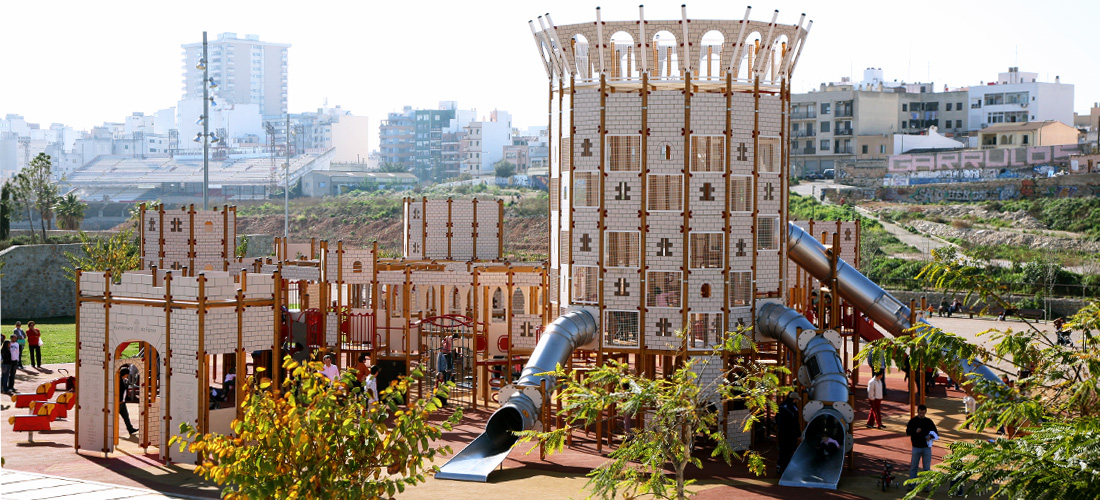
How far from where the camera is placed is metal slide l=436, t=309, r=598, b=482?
2297cm

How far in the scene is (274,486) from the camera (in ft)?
45.6

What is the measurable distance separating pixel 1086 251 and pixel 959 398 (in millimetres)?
45909

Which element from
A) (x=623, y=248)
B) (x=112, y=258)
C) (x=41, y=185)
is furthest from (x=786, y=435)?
(x=41, y=185)

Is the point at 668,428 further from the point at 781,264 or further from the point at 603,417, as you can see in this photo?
the point at 781,264

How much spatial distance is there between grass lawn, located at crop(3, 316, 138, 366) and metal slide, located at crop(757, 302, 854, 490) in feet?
87.8

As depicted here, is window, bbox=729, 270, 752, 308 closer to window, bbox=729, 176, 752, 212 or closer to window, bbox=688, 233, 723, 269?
window, bbox=688, 233, 723, 269

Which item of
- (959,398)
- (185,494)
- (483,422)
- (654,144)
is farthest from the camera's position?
(959,398)

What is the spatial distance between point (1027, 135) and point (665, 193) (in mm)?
88505

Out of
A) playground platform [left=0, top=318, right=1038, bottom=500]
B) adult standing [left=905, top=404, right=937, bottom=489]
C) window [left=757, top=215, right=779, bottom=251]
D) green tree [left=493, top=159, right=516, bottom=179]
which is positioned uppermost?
green tree [left=493, top=159, right=516, bottom=179]

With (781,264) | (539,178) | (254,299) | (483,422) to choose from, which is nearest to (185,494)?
(254,299)

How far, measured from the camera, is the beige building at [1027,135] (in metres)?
104

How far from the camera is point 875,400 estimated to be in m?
29.0

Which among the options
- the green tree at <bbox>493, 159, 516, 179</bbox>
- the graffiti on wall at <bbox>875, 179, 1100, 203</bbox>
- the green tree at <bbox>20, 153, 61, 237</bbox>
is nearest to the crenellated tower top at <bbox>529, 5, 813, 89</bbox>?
the green tree at <bbox>20, 153, 61, 237</bbox>

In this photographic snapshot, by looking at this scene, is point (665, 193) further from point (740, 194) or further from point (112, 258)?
point (112, 258)
